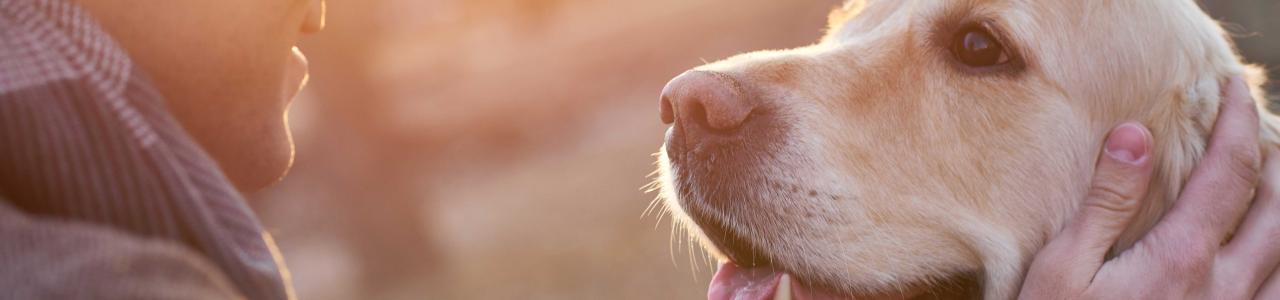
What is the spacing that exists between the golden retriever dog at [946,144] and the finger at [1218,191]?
10cm

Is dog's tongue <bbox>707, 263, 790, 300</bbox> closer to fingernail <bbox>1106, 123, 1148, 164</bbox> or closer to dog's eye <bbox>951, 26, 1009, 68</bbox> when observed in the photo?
dog's eye <bbox>951, 26, 1009, 68</bbox>

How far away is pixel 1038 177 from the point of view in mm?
2764

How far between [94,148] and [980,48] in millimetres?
2129

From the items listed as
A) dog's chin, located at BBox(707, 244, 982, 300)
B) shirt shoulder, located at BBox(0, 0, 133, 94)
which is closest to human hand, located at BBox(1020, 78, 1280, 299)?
dog's chin, located at BBox(707, 244, 982, 300)

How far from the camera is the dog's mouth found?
283 centimetres

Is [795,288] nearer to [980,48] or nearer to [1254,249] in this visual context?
[980,48]

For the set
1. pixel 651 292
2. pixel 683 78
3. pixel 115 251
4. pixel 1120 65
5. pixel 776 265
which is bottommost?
pixel 651 292

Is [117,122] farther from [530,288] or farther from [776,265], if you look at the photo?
[530,288]

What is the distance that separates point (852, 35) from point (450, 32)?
1322 centimetres

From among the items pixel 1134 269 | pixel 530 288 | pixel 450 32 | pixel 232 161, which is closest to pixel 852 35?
pixel 1134 269

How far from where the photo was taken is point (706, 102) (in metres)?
2.57

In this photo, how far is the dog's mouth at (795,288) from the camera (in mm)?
2826

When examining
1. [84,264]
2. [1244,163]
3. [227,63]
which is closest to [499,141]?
[1244,163]

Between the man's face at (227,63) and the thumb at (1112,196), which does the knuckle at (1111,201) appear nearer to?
the thumb at (1112,196)
